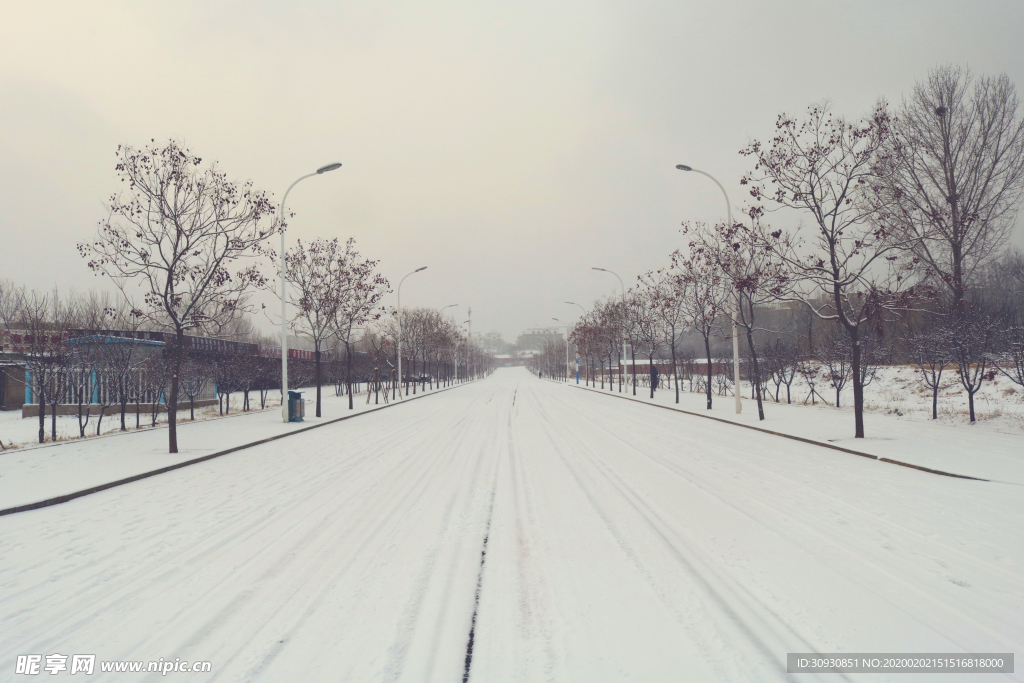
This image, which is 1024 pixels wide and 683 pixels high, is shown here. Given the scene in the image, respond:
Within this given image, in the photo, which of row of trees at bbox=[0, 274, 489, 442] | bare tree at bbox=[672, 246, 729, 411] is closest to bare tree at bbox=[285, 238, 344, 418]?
→ row of trees at bbox=[0, 274, 489, 442]

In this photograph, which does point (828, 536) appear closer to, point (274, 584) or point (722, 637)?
point (722, 637)

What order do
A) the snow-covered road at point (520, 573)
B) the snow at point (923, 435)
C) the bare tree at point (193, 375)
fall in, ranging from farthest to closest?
the bare tree at point (193, 375) < the snow at point (923, 435) < the snow-covered road at point (520, 573)

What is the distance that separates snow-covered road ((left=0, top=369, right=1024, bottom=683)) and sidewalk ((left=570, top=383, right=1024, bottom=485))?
140 cm

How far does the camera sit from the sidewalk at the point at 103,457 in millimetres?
9164

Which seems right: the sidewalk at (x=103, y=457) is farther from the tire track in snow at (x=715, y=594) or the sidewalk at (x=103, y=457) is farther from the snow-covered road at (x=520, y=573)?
the tire track in snow at (x=715, y=594)

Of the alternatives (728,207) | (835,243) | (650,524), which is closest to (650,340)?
(728,207)

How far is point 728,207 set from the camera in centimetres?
2145

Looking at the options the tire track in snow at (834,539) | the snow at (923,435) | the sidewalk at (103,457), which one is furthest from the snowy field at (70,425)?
the snow at (923,435)

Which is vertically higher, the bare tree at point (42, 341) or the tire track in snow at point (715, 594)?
the bare tree at point (42, 341)

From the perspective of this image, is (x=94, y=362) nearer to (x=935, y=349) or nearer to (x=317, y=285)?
(x=317, y=285)

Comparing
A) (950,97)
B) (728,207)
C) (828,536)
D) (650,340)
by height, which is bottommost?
(828,536)

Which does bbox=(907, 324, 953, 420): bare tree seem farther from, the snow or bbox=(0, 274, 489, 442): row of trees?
bbox=(0, 274, 489, 442): row of trees

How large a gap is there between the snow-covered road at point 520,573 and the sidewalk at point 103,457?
1087 mm

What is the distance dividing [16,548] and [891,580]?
29.7ft
